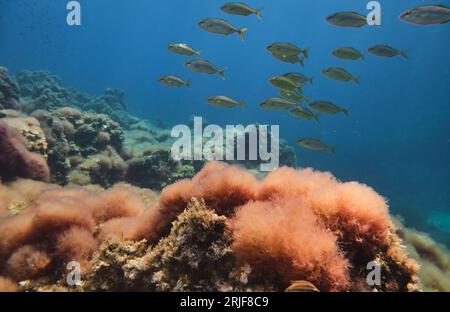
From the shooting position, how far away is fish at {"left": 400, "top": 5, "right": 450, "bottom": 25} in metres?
5.96

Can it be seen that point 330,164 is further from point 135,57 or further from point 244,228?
point 135,57

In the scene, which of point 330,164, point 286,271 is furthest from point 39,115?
point 330,164

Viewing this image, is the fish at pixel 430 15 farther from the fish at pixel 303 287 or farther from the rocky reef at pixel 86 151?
the rocky reef at pixel 86 151

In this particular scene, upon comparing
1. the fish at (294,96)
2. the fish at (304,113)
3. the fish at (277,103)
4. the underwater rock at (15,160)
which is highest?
the fish at (294,96)

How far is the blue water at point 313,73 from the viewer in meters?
40.1

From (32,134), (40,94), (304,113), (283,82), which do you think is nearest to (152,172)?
(32,134)

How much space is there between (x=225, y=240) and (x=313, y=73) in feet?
418

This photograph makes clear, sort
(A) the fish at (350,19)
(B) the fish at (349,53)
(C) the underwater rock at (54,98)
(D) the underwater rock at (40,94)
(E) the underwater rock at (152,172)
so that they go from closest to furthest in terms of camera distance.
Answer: (A) the fish at (350,19) < (B) the fish at (349,53) < (E) the underwater rock at (152,172) < (D) the underwater rock at (40,94) < (C) the underwater rock at (54,98)

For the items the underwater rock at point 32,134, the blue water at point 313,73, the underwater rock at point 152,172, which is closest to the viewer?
the underwater rock at point 32,134

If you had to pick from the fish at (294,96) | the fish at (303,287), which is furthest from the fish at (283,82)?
the fish at (303,287)

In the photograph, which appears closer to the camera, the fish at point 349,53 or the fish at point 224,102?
the fish at point 349,53

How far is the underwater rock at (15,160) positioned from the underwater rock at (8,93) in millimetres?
5970

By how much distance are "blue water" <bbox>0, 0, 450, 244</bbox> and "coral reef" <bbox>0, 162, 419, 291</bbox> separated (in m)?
20.9
